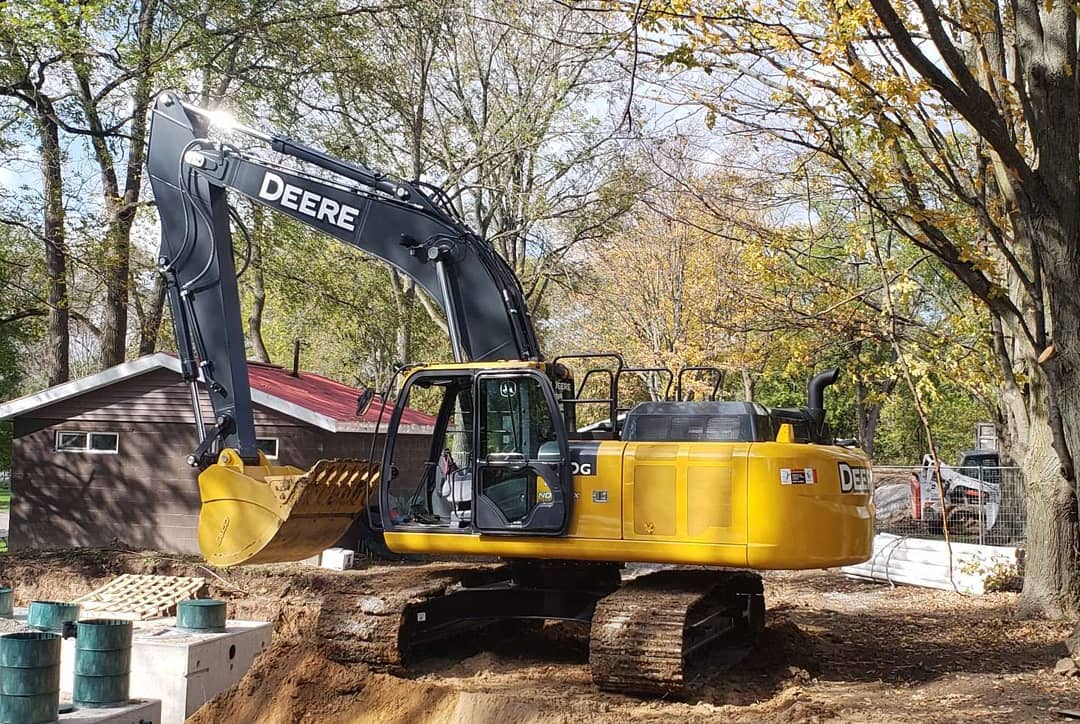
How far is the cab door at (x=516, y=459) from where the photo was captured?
8.38m

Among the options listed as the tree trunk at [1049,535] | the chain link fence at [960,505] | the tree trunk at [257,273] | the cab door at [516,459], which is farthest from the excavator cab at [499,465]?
the tree trunk at [257,273]

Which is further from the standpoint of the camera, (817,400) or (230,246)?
(230,246)

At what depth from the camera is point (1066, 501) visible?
11.6 meters

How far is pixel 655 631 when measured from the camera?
25.4ft

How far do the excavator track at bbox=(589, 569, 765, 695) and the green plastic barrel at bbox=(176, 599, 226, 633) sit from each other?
350cm

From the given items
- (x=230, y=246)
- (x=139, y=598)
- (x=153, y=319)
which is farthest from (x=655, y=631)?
(x=153, y=319)

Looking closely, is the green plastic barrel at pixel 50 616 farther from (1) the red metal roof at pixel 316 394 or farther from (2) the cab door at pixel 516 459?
(1) the red metal roof at pixel 316 394

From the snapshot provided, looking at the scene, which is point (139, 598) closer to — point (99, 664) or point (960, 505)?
point (99, 664)

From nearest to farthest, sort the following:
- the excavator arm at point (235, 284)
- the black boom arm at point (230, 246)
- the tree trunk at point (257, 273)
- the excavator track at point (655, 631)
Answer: the excavator track at point (655, 631) → the excavator arm at point (235, 284) → the black boom arm at point (230, 246) → the tree trunk at point (257, 273)

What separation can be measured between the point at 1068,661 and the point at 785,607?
4.33m

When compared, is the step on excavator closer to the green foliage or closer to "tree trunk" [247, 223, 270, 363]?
"tree trunk" [247, 223, 270, 363]

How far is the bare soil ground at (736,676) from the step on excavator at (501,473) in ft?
1.17

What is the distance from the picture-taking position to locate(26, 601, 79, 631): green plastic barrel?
31.7ft

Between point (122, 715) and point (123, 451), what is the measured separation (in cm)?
1047
